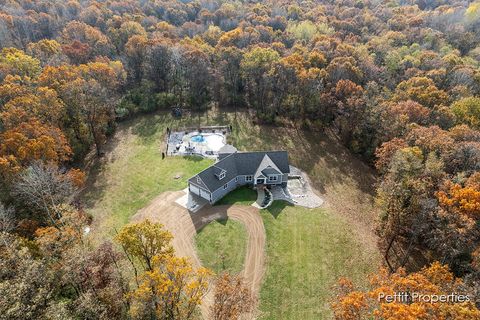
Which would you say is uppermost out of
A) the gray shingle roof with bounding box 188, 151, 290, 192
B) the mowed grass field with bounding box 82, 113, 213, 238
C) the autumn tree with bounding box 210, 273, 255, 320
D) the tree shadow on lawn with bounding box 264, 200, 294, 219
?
the autumn tree with bounding box 210, 273, 255, 320

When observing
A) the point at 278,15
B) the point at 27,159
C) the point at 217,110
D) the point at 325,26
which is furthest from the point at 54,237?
the point at 278,15

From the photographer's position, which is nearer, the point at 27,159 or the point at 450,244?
the point at 450,244

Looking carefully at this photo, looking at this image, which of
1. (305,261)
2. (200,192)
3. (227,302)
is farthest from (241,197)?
(227,302)

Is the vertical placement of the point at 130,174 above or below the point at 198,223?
below

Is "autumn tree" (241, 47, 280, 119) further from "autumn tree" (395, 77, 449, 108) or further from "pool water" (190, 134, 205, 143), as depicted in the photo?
"autumn tree" (395, 77, 449, 108)

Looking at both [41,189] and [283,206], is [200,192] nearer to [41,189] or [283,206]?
[283,206]

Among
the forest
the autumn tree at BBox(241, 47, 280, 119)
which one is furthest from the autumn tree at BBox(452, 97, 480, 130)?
the autumn tree at BBox(241, 47, 280, 119)

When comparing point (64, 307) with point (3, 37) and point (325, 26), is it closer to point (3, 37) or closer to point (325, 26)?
point (3, 37)
